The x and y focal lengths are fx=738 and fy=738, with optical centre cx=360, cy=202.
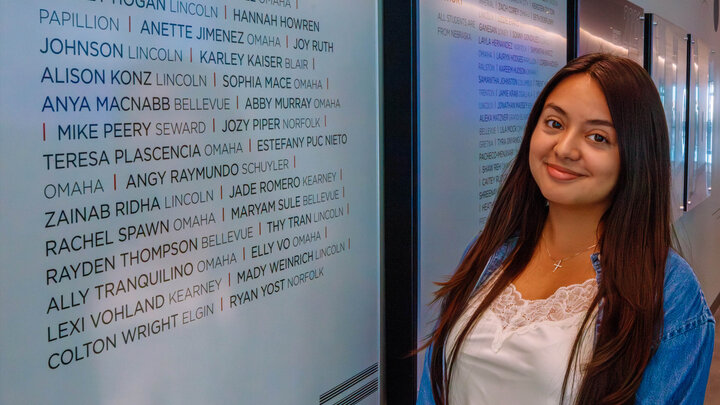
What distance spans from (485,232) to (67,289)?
3.34ft

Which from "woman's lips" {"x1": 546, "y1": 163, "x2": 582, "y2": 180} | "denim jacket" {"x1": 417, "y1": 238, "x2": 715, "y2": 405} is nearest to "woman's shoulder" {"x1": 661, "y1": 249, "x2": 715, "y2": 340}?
"denim jacket" {"x1": 417, "y1": 238, "x2": 715, "y2": 405}

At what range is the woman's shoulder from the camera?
138cm

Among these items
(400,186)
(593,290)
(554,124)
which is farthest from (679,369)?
(400,186)

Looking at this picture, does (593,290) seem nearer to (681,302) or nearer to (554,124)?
(681,302)

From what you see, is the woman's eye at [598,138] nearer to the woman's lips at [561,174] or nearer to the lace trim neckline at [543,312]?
the woman's lips at [561,174]

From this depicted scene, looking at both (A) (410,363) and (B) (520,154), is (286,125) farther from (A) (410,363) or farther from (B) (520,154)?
(A) (410,363)

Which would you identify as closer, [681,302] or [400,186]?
[681,302]

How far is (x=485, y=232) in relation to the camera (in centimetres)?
181

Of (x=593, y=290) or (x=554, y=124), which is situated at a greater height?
(x=554, y=124)

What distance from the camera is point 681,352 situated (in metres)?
1.37

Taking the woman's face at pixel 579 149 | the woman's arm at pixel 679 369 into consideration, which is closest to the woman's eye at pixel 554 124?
the woman's face at pixel 579 149

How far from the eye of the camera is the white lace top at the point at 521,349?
1.46 meters

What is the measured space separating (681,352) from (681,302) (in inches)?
3.7

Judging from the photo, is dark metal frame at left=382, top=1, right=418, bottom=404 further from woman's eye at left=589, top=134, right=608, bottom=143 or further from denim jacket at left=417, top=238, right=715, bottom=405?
denim jacket at left=417, top=238, right=715, bottom=405
